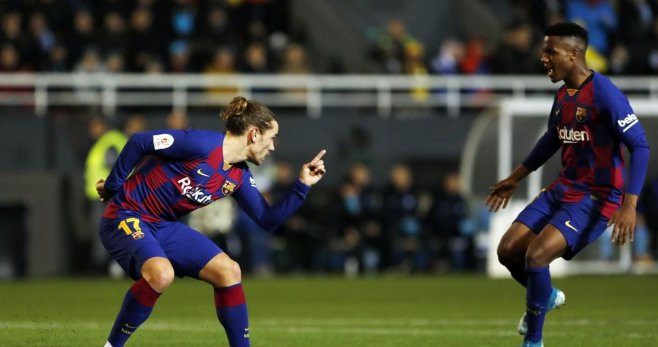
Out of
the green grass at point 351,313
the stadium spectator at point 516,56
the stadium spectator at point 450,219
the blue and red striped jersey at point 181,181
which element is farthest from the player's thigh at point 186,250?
the stadium spectator at point 516,56

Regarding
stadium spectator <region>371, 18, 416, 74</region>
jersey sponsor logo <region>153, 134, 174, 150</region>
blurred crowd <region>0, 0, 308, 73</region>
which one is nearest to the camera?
jersey sponsor logo <region>153, 134, 174, 150</region>

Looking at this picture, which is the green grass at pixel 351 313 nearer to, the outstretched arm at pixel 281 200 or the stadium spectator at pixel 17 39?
the outstretched arm at pixel 281 200

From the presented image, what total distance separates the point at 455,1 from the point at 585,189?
1652 cm

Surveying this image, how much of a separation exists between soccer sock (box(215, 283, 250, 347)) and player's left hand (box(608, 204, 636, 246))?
2.24 m

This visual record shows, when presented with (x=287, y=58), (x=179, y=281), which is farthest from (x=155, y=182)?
(x=287, y=58)

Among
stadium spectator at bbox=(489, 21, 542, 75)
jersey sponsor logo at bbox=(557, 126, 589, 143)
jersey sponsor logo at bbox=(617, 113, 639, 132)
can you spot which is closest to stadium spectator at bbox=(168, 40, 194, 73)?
stadium spectator at bbox=(489, 21, 542, 75)

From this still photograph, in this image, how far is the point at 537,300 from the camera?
9234mm

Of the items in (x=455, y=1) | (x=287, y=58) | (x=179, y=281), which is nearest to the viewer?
(x=179, y=281)

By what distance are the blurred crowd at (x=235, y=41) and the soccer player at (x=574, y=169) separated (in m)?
11.5

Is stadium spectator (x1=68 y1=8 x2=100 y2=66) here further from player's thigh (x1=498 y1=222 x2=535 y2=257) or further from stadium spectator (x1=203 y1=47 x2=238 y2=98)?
player's thigh (x1=498 y1=222 x2=535 y2=257)

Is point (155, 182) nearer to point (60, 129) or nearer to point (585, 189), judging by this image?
point (585, 189)

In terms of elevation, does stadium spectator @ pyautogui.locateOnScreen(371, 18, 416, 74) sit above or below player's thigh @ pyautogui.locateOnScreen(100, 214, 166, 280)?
above

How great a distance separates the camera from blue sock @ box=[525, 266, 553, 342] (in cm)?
919

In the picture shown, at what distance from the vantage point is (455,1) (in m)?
25.5
